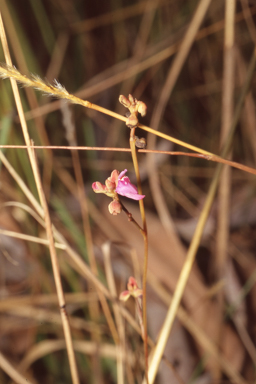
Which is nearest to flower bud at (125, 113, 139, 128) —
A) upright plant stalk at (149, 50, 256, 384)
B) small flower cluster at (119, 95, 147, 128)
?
small flower cluster at (119, 95, 147, 128)

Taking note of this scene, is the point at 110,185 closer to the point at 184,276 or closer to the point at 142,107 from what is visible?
the point at 142,107

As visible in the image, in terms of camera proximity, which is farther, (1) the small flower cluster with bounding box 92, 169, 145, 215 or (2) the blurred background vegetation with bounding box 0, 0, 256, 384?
(2) the blurred background vegetation with bounding box 0, 0, 256, 384

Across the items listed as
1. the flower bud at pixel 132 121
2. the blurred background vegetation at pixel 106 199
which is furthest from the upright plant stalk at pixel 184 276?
the flower bud at pixel 132 121

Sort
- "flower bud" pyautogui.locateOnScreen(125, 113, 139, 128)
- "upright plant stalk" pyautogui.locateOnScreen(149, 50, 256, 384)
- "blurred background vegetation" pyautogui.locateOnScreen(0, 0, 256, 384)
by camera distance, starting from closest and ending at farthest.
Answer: "flower bud" pyautogui.locateOnScreen(125, 113, 139, 128), "upright plant stalk" pyautogui.locateOnScreen(149, 50, 256, 384), "blurred background vegetation" pyautogui.locateOnScreen(0, 0, 256, 384)

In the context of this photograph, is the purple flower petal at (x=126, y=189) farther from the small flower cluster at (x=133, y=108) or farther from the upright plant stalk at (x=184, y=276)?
the upright plant stalk at (x=184, y=276)

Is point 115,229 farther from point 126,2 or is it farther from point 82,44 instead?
point 126,2

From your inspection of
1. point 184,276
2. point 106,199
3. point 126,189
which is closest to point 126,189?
point 126,189

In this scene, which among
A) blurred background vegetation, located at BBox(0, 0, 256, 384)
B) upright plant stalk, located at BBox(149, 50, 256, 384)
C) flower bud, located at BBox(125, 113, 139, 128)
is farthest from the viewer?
blurred background vegetation, located at BBox(0, 0, 256, 384)

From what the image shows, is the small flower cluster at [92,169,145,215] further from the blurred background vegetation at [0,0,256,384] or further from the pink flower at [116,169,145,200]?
the blurred background vegetation at [0,0,256,384]
